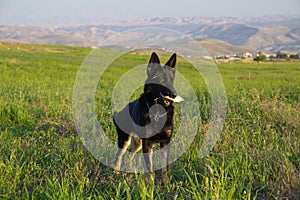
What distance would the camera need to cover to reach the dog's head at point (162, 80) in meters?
3.68

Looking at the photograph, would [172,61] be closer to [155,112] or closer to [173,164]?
[155,112]

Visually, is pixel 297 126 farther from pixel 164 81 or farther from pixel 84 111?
pixel 84 111

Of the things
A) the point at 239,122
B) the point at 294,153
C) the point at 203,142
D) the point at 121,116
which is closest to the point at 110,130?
the point at 121,116

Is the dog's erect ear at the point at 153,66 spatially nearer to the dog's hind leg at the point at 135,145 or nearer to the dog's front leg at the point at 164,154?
the dog's front leg at the point at 164,154

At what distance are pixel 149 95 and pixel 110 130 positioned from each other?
2043mm

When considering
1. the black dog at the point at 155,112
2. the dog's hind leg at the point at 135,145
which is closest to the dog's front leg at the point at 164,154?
the black dog at the point at 155,112

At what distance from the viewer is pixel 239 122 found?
5586mm

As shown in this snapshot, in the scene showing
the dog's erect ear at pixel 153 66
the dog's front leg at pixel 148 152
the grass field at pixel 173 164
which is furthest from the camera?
the dog's front leg at pixel 148 152

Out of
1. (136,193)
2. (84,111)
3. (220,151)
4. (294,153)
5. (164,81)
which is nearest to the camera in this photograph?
(136,193)

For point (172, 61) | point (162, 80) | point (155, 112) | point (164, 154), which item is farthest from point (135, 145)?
point (172, 61)

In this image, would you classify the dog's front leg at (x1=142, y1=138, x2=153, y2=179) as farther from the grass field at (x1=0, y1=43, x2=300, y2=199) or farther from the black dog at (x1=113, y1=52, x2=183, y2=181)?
the grass field at (x1=0, y1=43, x2=300, y2=199)

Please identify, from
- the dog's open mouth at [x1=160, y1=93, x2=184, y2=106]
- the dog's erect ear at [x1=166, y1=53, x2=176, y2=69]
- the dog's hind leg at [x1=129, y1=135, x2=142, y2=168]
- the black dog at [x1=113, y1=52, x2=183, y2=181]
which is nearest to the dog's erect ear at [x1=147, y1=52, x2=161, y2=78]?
the black dog at [x1=113, y1=52, x2=183, y2=181]

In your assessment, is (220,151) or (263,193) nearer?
(263,193)

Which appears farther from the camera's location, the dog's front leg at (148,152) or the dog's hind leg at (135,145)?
the dog's hind leg at (135,145)
